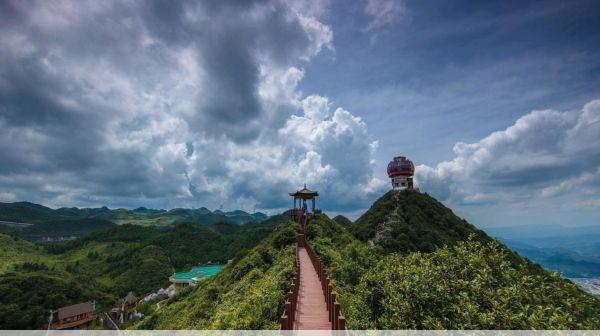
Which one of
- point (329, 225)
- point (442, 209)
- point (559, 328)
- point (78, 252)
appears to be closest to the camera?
point (559, 328)

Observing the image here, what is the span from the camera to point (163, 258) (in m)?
110

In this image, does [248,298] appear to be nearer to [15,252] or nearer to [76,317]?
[76,317]

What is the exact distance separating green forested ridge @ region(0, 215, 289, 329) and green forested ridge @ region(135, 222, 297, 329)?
29.9m

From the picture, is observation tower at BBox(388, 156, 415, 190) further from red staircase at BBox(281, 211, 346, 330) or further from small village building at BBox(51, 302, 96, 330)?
small village building at BBox(51, 302, 96, 330)

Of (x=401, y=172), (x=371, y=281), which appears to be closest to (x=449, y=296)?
(x=371, y=281)

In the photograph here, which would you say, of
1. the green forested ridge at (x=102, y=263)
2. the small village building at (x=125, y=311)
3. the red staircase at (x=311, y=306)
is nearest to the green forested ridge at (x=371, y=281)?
the green forested ridge at (x=102, y=263)

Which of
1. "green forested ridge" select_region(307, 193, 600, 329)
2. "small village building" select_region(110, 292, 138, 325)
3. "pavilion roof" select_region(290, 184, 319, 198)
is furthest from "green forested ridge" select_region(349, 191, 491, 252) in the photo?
"small village building" select_region(110, 292, 138, 325)

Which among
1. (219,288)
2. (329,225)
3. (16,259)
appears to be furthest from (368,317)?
(16,259)

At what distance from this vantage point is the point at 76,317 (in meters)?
66.3

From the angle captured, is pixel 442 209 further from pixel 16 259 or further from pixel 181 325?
pixel 16 259

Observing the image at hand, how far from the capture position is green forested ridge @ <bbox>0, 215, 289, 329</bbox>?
70125 millimetres

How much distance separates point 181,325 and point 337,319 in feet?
64.8

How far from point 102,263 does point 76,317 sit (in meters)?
59.0

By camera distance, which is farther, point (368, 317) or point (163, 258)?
point (163, 258)
